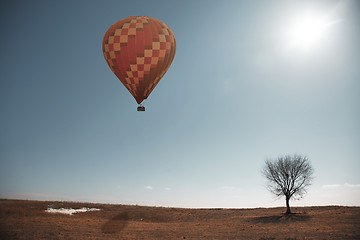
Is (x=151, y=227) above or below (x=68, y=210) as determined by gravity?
below

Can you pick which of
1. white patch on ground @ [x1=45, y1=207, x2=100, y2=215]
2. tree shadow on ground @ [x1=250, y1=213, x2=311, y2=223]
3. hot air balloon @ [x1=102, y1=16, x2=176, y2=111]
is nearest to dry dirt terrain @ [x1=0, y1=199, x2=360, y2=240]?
tree shadow on ground @ [x1=250, y1=213, x2=311, y2=223]

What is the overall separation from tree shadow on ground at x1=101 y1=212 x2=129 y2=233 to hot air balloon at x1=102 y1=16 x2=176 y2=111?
1356 centimetres

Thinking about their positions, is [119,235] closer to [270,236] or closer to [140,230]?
[140,230]

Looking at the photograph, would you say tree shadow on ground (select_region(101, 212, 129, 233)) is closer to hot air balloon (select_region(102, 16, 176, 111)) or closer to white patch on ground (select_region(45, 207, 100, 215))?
white patch on ground (select_region(45, 207, 100, 215))

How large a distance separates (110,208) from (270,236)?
28153 millimetres

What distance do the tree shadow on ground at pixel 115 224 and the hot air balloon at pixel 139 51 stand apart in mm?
13555

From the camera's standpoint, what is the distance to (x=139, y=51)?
30125 millimetres

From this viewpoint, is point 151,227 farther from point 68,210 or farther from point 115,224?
point 68,210

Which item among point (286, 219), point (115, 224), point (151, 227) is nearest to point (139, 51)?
point (151, 227)

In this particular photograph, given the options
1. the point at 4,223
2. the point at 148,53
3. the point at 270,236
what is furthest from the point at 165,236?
the point at 148,53

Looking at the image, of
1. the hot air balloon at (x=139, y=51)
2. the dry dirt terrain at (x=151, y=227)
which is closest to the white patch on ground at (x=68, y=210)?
the dry dirt terrain at (x=151, y=227)

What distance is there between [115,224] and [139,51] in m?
21.1

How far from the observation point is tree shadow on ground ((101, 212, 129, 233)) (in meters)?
29.9

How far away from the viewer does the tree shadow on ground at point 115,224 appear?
1178 inches
